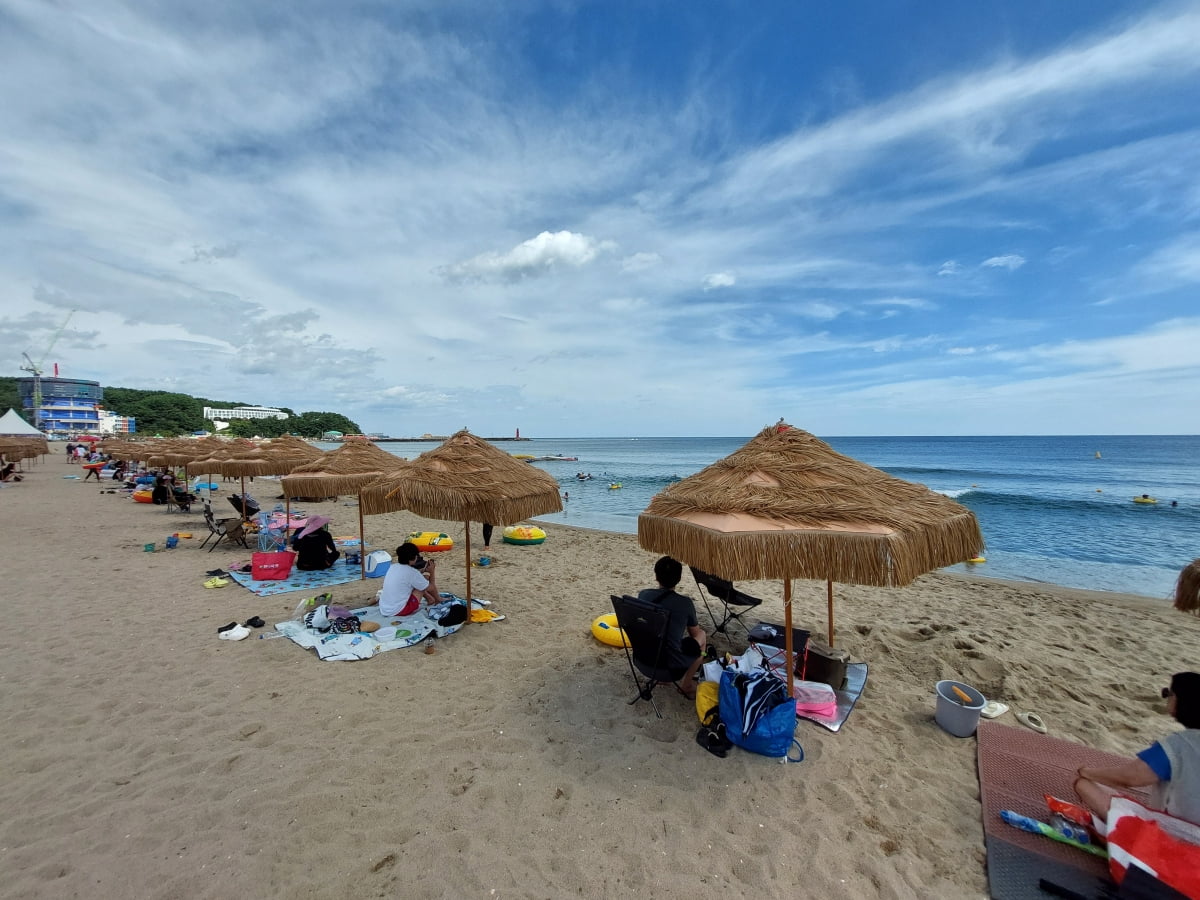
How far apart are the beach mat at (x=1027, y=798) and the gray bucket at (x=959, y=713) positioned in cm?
12

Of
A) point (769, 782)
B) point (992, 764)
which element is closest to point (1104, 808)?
point (992, 764)

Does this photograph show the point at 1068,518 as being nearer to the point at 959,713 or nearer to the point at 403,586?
the point at 959,713

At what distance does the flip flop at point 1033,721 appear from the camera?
12.3 feet

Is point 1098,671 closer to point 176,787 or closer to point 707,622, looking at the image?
point 707,622

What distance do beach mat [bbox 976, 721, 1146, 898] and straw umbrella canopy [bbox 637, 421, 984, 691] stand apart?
129cm

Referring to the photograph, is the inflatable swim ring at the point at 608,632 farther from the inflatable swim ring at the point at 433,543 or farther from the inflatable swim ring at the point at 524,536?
the inflatable swim ring at the point at 524,536

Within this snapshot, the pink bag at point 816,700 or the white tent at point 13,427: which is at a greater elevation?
the white tent at point 13,427

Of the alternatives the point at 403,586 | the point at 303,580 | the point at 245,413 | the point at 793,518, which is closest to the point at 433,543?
the point at 303,580

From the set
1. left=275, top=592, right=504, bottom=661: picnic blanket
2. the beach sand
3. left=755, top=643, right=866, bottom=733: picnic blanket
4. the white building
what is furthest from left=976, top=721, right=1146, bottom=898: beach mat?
the white building

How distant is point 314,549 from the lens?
7.79 m

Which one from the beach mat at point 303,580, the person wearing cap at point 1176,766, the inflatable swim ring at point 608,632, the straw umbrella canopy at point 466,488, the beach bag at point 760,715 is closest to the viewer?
the person wearing cap at point 1176,766

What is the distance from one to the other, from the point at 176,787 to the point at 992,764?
17.2 feet

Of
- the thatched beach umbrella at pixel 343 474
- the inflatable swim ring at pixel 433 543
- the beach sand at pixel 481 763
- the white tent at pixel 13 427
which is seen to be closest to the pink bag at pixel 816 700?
the beach sand at pixel 481 763

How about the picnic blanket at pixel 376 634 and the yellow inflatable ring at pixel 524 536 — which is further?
the yellow inflatable ring at pixel 524 536
